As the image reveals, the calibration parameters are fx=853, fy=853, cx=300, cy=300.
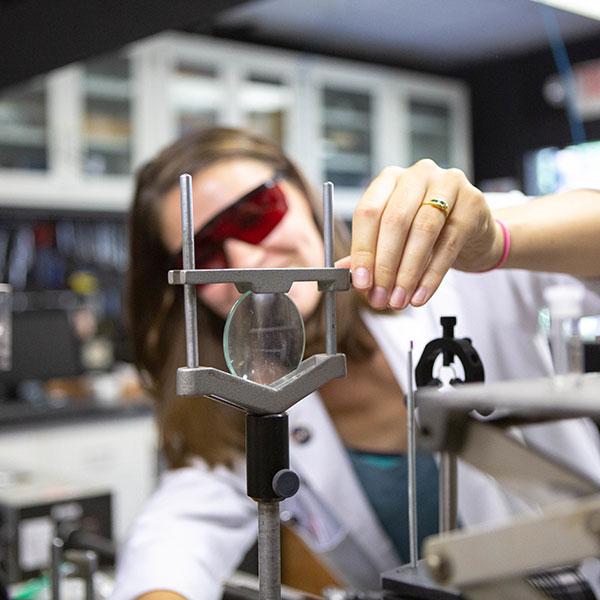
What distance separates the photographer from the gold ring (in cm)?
58

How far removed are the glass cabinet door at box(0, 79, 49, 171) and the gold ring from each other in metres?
3.54

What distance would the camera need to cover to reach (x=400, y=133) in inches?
195

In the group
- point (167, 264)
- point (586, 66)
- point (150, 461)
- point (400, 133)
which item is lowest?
point (150, 461)

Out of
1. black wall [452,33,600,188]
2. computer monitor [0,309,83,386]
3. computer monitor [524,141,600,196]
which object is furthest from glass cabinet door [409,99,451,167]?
computer monitor [0,309,83,386]

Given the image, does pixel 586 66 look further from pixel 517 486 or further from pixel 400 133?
pixel 517 486

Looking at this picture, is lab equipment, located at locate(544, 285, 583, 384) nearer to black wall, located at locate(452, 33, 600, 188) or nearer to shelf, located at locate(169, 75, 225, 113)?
shelf, located at locate(169, 75, 225, 113)

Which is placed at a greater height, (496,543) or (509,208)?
(509,208)

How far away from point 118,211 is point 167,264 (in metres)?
3.08

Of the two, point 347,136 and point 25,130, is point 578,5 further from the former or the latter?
point 347,136

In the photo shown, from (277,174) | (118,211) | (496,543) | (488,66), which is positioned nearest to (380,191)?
(496,543)

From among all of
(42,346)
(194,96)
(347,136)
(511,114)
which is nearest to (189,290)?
(42,346)

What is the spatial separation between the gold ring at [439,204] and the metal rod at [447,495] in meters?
0.17

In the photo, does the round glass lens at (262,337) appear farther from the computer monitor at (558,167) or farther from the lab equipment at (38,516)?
the computer monitor at (558,167)

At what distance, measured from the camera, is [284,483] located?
49 cm
